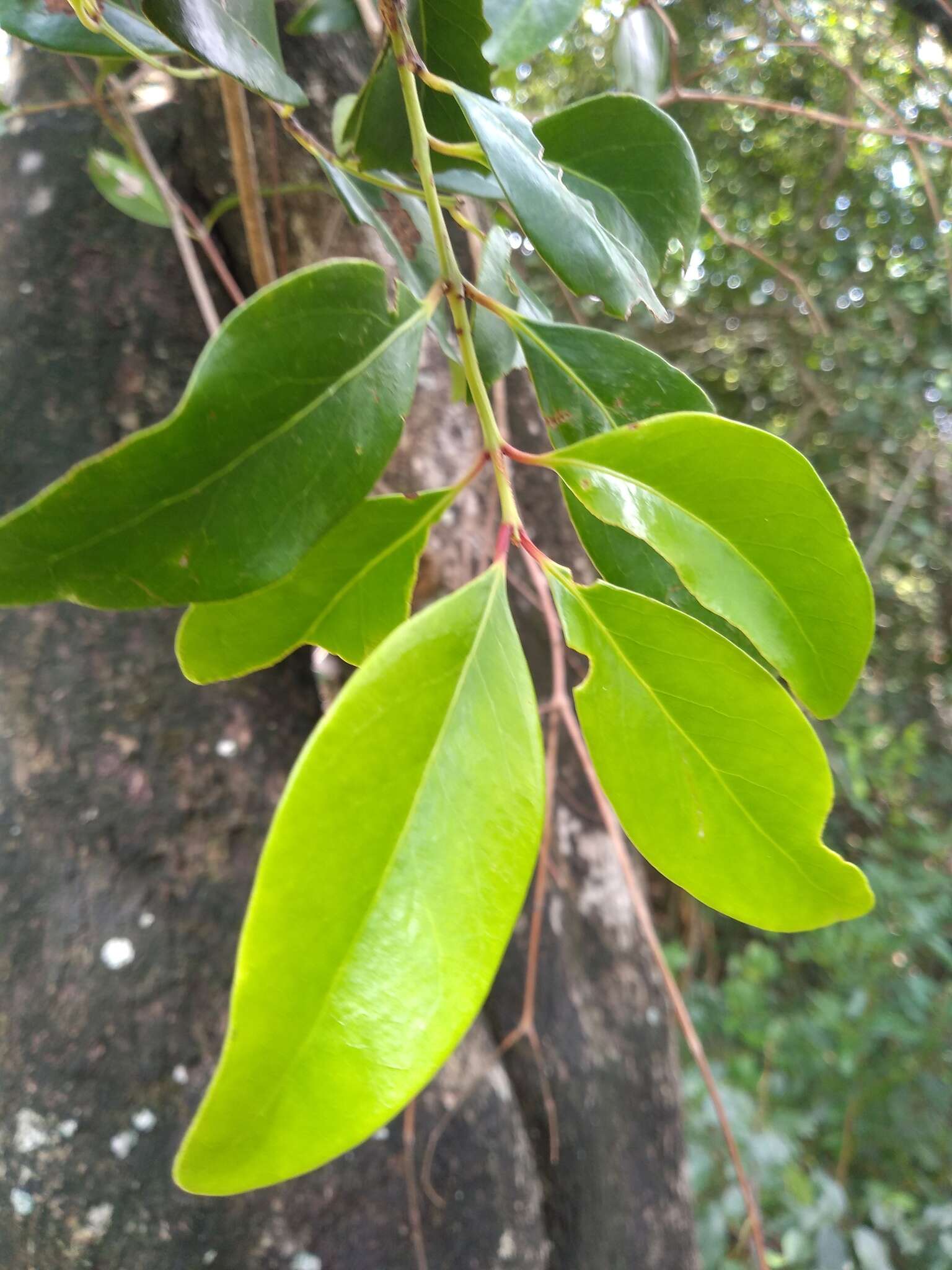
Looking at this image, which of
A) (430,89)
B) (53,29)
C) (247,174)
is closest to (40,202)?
(247,174)

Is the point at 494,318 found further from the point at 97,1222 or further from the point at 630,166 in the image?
the point at 97,1222

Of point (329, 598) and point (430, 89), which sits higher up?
point (430, 89)

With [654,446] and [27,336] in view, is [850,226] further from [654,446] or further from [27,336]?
[654,446]

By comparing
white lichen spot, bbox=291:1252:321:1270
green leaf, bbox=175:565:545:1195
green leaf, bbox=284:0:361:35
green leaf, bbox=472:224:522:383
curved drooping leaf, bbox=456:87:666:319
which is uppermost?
green leaf, bbox=284:0:361:35

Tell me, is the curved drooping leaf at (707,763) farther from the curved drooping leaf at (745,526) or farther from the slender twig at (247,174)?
the slender twig at (247,174)

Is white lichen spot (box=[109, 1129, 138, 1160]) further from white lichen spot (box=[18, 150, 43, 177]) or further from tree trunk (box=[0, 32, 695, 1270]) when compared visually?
white lichen spot (box=[18, 150, 43, 177])

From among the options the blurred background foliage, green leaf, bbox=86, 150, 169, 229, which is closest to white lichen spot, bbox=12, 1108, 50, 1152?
green leaf, bbox=86, 150, 169, 229

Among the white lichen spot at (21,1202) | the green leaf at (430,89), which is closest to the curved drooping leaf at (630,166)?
the green leaf at (430,89)

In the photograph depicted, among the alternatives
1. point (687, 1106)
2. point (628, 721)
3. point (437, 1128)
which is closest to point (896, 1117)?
point (687, 1106)
